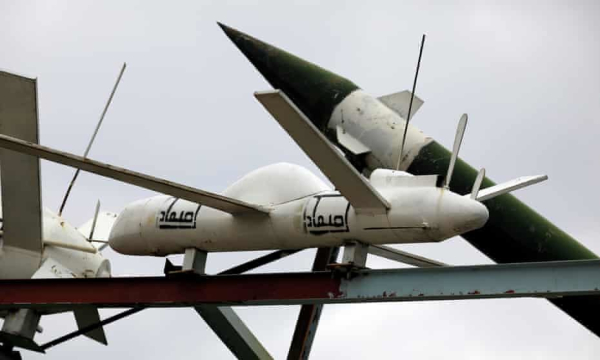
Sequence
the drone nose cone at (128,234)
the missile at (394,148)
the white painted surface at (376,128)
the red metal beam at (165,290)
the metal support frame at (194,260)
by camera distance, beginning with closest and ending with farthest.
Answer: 1. the red metal beam at (165,290)
2. the metal support frame at (194,260)
3. the drone nose cone at (128,234)
4. the white painted surface at (376,128)
5. the missile at (394,148)

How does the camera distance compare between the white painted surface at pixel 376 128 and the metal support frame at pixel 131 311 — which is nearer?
the metal support frame at pixel 131 311

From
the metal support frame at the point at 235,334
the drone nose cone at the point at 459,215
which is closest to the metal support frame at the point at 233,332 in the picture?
the metal support frame at the point at 235,334

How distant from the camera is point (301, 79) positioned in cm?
2009

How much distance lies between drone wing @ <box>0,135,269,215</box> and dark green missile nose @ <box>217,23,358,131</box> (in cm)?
564

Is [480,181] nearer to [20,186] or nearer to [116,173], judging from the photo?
[116,173]

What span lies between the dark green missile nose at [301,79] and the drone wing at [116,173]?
Result: 5.64 meters

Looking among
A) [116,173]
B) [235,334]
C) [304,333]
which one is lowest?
[235,334]

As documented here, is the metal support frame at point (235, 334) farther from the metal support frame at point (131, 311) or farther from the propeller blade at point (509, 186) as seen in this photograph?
the propeller blade at point (509, 186)

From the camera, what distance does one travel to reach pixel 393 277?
13766 millimetres

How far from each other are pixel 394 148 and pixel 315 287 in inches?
216

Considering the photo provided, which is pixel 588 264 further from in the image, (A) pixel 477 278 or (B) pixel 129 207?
(B) pixel 129 207

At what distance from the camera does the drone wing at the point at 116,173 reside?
45.8 feet

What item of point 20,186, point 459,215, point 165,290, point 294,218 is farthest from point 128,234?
point 459,215

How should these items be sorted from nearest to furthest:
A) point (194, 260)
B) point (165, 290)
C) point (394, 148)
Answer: point (194, 260) < point (165, 290) < point (394, 148)
